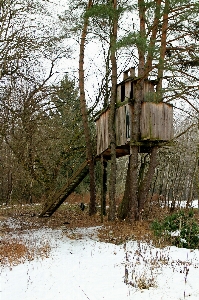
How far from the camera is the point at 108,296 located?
6383 mm

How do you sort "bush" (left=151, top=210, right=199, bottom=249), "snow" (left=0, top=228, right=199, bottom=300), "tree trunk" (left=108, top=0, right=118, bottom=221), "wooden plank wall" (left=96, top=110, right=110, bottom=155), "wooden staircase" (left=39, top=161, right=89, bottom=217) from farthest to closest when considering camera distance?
"wooden staircase" (left=39, top=161, right=89, bottom=217)
"wooden plank wall" (left=96, top=110, right=110, bottom=155)
"tree trunk" (left=108, top=0, right=118, bottom=221)
"bush" (left=151, top=210, right=199, bottom=249)
"snow" (left=0, top=228, right=199, bottom=300)

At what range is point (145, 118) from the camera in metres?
14.8

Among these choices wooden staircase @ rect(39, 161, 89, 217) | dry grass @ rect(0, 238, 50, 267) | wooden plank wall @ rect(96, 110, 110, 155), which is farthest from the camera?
wooden staircase @ rect(39, 161, 89, 217)

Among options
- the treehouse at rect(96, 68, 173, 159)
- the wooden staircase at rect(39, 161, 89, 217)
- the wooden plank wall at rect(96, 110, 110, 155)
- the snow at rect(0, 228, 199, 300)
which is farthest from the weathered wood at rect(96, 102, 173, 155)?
the snow at rect(0, 228, 199, 300)

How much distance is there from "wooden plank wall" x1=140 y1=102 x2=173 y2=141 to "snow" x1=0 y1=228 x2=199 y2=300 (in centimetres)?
552

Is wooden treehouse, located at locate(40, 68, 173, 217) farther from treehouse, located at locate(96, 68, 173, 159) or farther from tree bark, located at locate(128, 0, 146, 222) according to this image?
tree bark, located at locate(128, 0, 146, 222)

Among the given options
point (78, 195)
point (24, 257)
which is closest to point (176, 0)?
point (24, 257)

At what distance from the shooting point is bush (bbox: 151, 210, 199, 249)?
10.3 m

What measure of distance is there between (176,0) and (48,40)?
5.72m

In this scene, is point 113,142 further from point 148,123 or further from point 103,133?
point 103,133

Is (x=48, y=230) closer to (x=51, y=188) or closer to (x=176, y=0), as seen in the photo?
(x=51, y=188)

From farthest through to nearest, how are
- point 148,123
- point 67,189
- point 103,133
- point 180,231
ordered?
point 67,189
point 103,133
point 148,123
point 180,231

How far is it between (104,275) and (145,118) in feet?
27.5

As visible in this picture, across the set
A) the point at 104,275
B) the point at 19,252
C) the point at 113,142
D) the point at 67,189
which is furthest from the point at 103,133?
the point at 104,275
